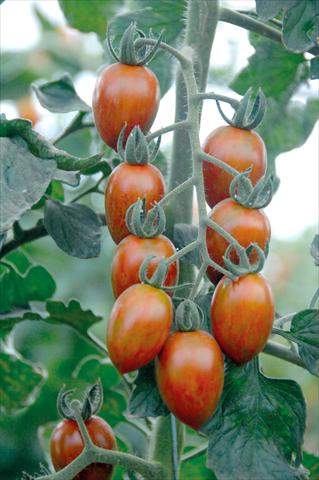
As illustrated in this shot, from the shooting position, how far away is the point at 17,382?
1.42 metres

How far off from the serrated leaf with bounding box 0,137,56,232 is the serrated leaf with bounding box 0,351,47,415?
1.89ft

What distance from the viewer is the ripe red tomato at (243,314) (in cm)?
81

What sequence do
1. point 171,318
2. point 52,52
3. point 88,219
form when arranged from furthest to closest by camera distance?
point 52,52 < point 88,219 < point 171,318

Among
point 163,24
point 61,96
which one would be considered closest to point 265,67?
point 163,24

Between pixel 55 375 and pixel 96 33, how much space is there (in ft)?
2.46

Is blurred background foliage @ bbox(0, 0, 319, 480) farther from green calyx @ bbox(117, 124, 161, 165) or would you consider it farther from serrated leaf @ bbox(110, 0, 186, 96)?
green calyx @ bbox(117, 124, 161, 165)

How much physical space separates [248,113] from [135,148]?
119 millimetres

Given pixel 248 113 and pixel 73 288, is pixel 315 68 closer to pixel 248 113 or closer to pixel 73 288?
pixel 248 113

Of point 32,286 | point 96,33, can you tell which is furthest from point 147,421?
point 96,33

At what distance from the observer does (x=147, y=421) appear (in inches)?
46.8

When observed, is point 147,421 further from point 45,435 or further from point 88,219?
point 45,435

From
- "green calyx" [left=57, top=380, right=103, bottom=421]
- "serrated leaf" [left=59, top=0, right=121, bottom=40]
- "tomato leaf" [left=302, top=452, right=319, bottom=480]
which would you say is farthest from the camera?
"serrated leaf" [left=59, top=0, right=121, bottom=40]

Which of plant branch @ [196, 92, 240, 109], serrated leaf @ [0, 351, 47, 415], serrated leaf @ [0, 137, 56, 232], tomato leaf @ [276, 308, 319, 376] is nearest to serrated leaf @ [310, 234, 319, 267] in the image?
tomato leaf @ [276, 308, 319, 376]

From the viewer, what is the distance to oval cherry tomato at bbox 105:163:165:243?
870 mm
